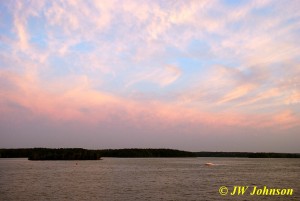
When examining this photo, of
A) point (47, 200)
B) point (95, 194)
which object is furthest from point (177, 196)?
point (47, 200)

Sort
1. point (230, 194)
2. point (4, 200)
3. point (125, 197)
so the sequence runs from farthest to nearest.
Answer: point (230, 194) → point (125, 197) → point (4, 200)

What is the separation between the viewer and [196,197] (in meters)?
40.8

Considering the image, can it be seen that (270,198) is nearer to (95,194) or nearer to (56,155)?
(95,194)

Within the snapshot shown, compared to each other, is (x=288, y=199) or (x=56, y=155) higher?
(x=56, y=155)

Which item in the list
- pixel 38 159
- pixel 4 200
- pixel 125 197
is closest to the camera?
pixel 4 200

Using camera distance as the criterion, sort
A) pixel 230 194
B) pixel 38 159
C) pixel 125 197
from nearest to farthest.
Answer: pixel 125 197 → pixel 230 194 → pixel 38 159

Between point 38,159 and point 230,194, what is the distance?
163368 mm

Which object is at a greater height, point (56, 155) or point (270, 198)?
point (56, 155)

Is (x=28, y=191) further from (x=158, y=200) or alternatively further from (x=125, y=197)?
(x=158, y=200)

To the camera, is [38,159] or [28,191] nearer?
[28,191]

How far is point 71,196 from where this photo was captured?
4144 cm

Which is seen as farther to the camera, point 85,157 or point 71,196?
point 85,157

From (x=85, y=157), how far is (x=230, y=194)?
6201 inches

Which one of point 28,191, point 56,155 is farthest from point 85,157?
point 28,191
